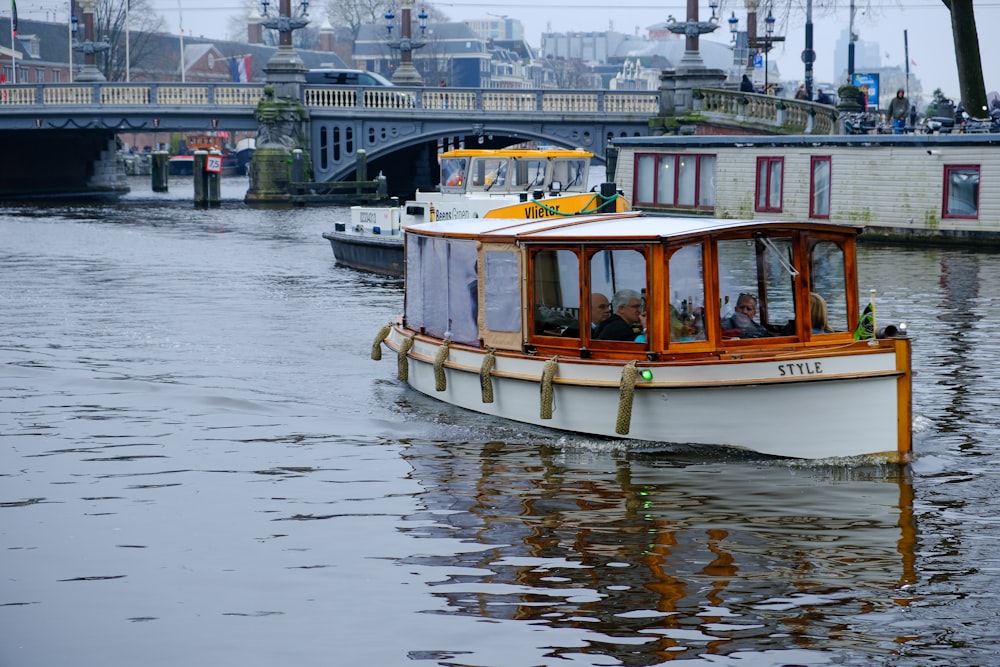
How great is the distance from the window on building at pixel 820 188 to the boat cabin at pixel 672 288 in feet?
79.4

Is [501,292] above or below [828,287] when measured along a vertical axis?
below

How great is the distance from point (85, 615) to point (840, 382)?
6.80m

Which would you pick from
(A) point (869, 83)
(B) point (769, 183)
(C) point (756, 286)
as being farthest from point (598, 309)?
(A) point (869, 83)

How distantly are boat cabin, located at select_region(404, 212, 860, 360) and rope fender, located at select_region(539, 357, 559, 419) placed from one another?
284 millimetres

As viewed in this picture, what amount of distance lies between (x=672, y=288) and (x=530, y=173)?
16.8 meters

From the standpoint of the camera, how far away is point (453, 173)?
31.5 meters

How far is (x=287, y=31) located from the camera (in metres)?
61.1

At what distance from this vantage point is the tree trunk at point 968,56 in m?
41.7

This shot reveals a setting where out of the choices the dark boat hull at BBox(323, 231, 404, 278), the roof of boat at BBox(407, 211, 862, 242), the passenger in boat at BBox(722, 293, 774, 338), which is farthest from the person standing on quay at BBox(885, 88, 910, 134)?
the passenger in boat at BBox(722, 293, 774, 338)

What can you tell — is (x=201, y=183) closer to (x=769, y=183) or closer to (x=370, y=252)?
(x=769, y=183)

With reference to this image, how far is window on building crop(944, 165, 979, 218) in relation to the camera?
36344 mm

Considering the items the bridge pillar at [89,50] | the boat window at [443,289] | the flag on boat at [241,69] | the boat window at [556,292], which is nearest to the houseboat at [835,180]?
the boat window at [443,289]

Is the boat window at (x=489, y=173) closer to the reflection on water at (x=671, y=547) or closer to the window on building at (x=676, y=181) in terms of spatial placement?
the window on building at (x=676, y=181)

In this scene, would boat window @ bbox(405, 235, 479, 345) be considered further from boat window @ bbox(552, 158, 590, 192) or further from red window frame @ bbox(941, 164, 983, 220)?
red window frame @ bbox(941, 164, 983, 220)
